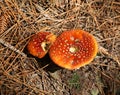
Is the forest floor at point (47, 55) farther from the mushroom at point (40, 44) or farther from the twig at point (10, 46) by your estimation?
the mushroom at point (40, 44)

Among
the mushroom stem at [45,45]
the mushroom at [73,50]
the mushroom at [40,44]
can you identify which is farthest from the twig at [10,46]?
the mushroom at [73,50]

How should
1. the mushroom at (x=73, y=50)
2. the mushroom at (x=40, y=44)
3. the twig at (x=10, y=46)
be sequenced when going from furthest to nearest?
1. the twig at (x=10, y=46)
2. the mushroom at (x=40, y=44)
3. the mushroom at (x=73, y=50)

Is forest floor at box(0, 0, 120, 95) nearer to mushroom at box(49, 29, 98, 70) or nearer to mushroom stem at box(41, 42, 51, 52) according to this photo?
mushroom stem at box(41, 42, 51, 52)

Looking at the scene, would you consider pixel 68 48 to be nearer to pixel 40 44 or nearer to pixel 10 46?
pixel 40 44

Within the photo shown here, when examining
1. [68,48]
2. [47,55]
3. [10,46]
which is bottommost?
[47,55]

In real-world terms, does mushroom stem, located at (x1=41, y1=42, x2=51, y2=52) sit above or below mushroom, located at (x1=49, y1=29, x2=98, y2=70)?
above

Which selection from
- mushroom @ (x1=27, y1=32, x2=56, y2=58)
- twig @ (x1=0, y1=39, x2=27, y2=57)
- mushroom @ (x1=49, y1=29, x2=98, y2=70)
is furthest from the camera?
twig @ (x1=0, y1=39, x2=27, y2=57)

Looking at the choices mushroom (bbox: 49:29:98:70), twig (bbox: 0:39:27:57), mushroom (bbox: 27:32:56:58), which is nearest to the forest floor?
twig (bbox: 0:39:27:57)

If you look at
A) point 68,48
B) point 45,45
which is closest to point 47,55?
point 45,45
